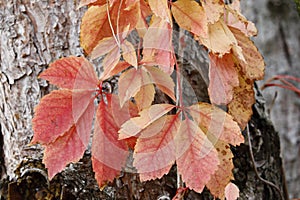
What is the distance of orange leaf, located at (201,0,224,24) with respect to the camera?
24.5 inches

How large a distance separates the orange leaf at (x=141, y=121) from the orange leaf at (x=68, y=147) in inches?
2.3

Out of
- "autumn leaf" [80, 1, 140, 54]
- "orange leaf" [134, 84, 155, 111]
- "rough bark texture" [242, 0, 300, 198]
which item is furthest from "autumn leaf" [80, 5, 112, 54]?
"rough bark texture" [242, 0, 300, 198]

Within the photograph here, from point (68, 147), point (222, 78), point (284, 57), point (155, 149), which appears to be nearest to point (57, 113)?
point (68, 147)

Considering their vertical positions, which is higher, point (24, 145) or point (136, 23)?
point (136, 23)

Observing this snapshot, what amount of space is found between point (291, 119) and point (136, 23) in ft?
5.11

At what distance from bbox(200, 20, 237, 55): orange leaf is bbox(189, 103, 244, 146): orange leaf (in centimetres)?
9

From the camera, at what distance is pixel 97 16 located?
0.67 metres

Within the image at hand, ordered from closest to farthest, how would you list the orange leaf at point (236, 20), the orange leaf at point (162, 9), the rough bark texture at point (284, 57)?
the orange leaf at point (162, 9) → the orange leaf at point (236, 20) → the rough bark texture at point (284, 57)

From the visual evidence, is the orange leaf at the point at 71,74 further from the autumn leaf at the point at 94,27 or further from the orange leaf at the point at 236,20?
the orange leaf at the point at 236,20

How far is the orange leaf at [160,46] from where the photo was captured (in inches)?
24.5

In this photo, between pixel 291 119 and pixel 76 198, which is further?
pixel 291 119

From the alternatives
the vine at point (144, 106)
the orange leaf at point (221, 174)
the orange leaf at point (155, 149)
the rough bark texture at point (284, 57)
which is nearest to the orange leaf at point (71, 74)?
the vine at point (144, 106)

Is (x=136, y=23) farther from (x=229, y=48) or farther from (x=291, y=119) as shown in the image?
(x=291, y=119)

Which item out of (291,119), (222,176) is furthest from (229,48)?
(291,119)
